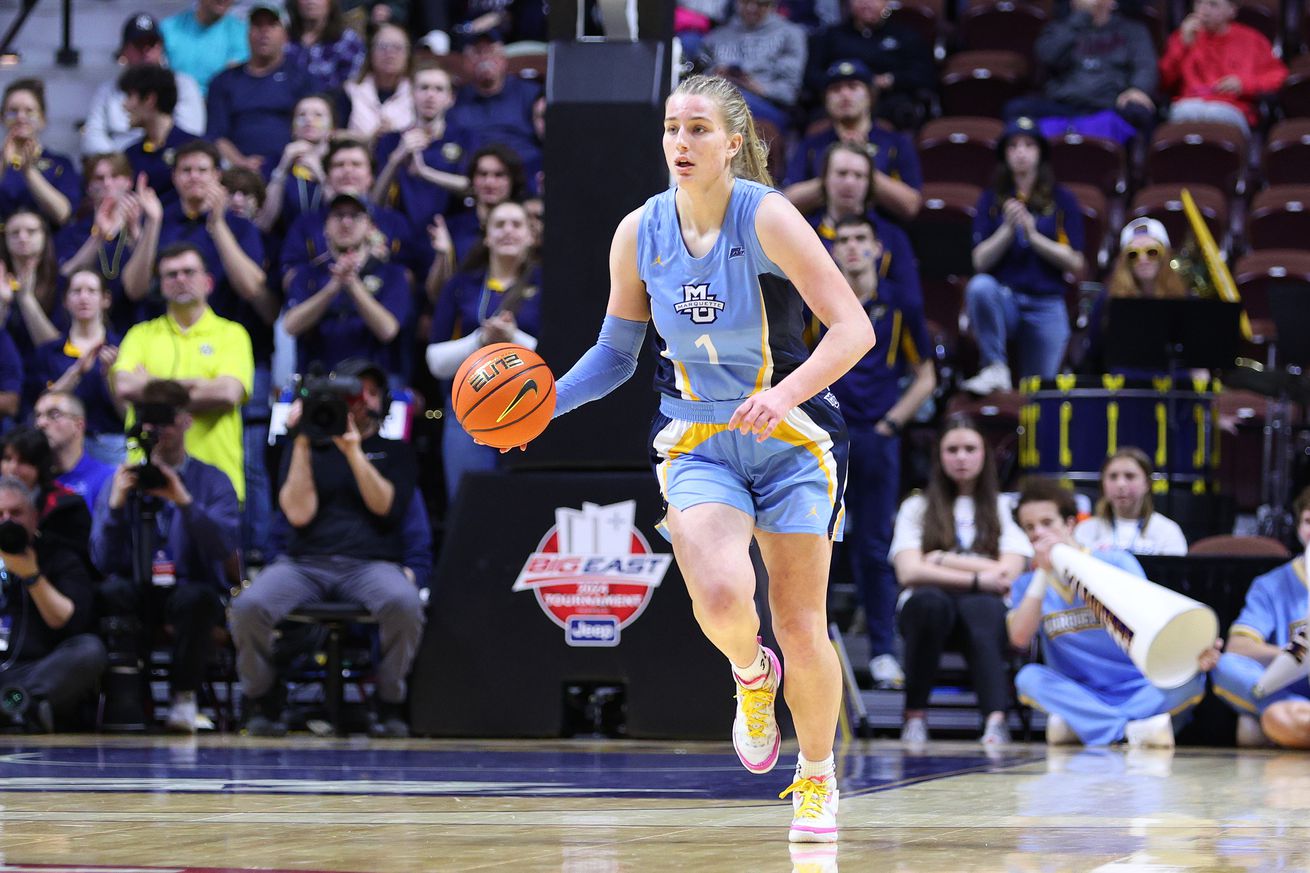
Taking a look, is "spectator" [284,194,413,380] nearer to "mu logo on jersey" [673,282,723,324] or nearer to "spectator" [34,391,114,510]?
"spectator" [34,391,114,510]

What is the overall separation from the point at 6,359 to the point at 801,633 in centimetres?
636

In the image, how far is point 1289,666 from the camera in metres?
7.30

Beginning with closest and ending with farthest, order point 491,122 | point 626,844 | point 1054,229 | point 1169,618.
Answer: point 626,844 → point 1169,618 → point 1054,229 → point 491,122

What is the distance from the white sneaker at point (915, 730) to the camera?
24.7ft

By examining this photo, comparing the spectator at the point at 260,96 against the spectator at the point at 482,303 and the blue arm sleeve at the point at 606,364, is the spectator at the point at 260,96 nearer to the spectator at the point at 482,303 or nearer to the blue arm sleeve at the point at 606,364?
the spectator at the point at 482,303

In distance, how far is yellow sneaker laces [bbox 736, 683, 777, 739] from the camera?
14.1 feet

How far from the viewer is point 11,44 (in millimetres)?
12820

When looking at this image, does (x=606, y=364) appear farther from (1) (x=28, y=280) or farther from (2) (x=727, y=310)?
Result: (1) (x=28, y=280)

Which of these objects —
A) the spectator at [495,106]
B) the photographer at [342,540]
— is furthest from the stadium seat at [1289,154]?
the photographer at [342,540]

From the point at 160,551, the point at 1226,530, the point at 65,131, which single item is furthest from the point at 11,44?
the point at 1226,530

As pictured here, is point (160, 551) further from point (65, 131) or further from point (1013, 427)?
point (65, 131)

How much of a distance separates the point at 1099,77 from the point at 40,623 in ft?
24.8

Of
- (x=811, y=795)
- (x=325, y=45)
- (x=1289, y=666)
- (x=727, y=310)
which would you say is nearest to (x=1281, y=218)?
(x=1289, y=666)

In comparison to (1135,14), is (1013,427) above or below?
below
